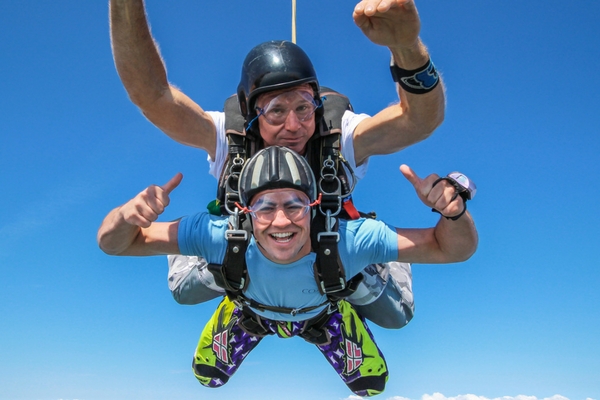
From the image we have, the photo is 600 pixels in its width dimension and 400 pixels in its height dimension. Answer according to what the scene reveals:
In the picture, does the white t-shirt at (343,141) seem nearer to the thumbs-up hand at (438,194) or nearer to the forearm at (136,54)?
the forearm at (136,54)

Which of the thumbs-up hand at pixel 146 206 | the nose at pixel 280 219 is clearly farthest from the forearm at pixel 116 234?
the nose at pixel 280 219

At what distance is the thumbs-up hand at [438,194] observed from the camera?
348 cm

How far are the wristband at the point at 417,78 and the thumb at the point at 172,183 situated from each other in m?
1.56

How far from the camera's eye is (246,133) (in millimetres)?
4355

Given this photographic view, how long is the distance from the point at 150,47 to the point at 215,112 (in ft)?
2.32

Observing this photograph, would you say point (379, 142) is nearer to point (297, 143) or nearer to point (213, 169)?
point (297, 143)

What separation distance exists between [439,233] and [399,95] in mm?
1143

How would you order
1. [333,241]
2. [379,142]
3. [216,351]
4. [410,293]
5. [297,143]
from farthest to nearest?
1. [216,351]
2. [410,293]
3. [379,142]
4. [297,143]
5. [333,241]

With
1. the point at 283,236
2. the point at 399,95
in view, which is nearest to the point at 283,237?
the point at 283,236

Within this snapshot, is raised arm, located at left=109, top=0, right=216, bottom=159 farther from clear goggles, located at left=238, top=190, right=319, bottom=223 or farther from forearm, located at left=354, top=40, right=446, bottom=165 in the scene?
forearm, located at left=354, top=40, right=446, bottom=165

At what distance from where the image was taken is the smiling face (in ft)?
12.9

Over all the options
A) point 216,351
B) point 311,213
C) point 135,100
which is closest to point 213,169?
point 135,100

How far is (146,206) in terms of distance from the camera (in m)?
3.48

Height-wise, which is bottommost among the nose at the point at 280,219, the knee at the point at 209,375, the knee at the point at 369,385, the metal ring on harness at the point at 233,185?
the knee at the point at 369,385
